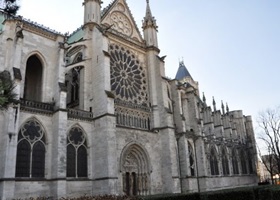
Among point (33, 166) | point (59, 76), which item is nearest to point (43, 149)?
point (33, 166)

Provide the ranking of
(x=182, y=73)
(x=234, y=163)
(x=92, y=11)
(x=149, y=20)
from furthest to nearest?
(x=182, y=73)
(x=234, y=163)
(x=149, y=20)
(x=92, y=11)

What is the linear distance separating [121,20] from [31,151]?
1740 centimetres

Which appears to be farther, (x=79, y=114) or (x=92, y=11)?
(x=92, y=11)

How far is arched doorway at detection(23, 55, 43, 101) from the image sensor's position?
21.7 metres

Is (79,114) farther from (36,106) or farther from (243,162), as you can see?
(243,162)

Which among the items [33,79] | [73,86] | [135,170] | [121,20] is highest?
[121,20]

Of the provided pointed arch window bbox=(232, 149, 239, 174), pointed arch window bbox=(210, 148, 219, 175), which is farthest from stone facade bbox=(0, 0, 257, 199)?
pointed arch window bbox=(232, 149, 239, 174)

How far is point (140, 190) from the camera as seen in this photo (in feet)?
78.0

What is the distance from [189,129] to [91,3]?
18.1 m

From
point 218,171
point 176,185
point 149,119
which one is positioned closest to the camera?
point 176,185

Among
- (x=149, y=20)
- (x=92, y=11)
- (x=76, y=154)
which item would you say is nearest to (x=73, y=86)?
(x=92, y=11)

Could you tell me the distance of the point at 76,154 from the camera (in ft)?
66.1

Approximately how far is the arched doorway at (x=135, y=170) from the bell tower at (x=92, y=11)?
39.1 feet

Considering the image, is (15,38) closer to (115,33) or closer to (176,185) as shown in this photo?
(115,33)
